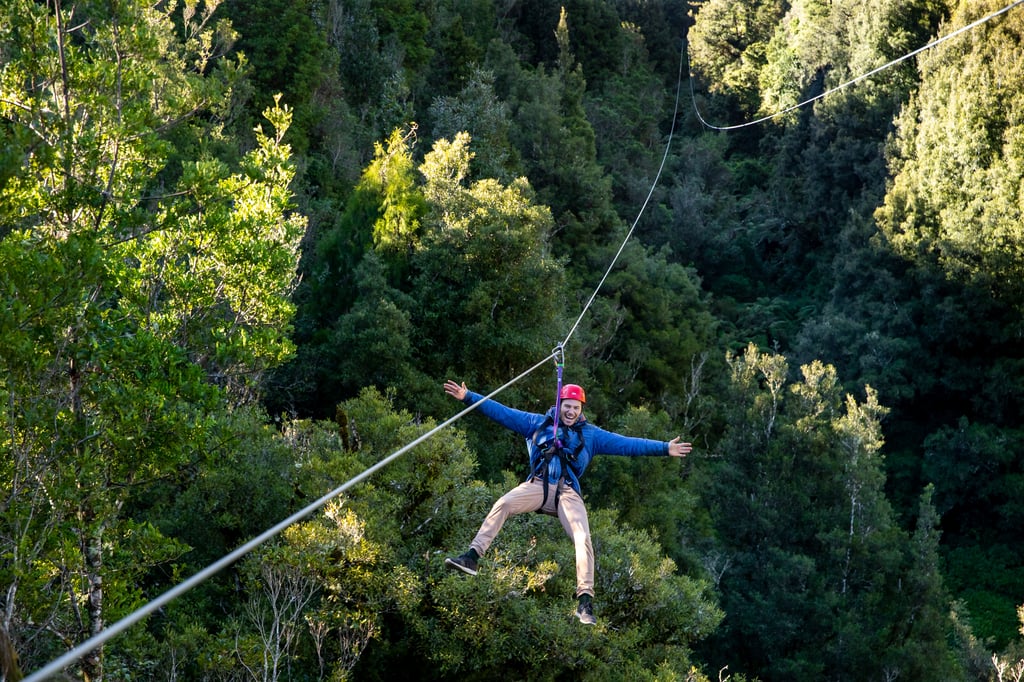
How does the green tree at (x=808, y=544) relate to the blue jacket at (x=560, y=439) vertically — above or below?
above

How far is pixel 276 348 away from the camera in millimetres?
13078

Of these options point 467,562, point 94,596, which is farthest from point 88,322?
point 467,562

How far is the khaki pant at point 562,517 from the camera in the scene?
810 cm

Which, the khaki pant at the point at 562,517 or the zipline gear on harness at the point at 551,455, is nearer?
the khaki pant at the point at 562,517

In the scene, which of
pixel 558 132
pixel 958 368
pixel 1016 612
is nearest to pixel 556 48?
pixel 558 132

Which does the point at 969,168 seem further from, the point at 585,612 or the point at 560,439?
the point at 585,612

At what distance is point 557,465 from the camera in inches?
Result: 324

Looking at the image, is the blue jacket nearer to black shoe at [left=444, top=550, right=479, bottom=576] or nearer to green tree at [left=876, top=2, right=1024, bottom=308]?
black shoe at [left=444, top=550, right=479, bottom=576]

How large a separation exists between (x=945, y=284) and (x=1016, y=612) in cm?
1173

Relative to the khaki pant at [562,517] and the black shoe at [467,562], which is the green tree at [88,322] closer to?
the black shoe at [467,562]

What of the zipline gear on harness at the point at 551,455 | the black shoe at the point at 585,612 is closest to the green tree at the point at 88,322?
the zipline gear on harness at the point at 551,455

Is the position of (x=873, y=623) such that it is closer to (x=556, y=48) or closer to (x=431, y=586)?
(x=431, y=586)

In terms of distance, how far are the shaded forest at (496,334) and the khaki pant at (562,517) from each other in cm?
96

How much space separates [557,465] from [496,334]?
15.2 meters
